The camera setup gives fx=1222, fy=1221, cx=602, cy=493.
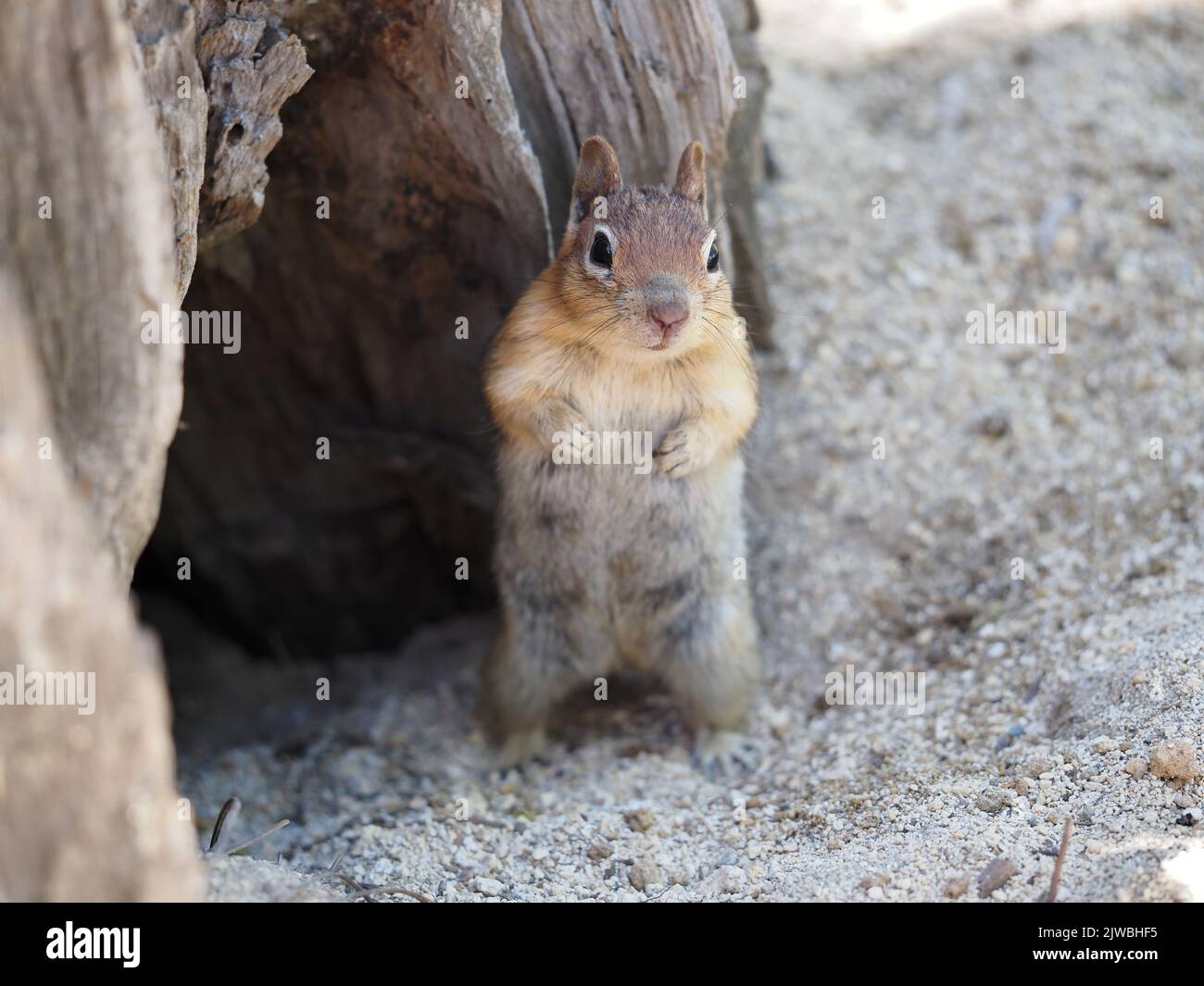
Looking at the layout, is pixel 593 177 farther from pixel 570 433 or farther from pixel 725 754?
pixel 725 754

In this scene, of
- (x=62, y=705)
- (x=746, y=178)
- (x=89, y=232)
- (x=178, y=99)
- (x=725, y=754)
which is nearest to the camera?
(x=62, y=705)

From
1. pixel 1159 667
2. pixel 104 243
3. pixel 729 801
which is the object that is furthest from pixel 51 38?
pixel 1159 667

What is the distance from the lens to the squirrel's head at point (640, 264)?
4.67 m

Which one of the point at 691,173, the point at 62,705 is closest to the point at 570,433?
the point at 691,173

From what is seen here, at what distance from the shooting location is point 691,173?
5117 millimetres

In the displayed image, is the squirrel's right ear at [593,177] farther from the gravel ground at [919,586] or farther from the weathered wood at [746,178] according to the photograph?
the gravel ground at [919,586]

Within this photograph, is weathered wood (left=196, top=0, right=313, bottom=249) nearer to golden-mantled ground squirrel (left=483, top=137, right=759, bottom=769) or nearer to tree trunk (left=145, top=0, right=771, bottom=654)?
tree trunk (left=145, top=0, right=771, bottom=654)

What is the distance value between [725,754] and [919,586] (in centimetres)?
133

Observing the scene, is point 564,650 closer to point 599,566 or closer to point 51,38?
point 599,566

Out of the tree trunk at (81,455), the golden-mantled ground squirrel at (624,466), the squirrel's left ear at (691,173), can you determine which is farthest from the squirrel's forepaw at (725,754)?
the tree trunk at (81,455)

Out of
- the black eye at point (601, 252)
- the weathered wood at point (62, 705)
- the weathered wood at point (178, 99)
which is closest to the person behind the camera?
the weathered wood at point (62, 705)

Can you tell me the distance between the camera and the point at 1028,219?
7.05 m

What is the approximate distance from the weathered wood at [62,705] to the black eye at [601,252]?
2512mm
